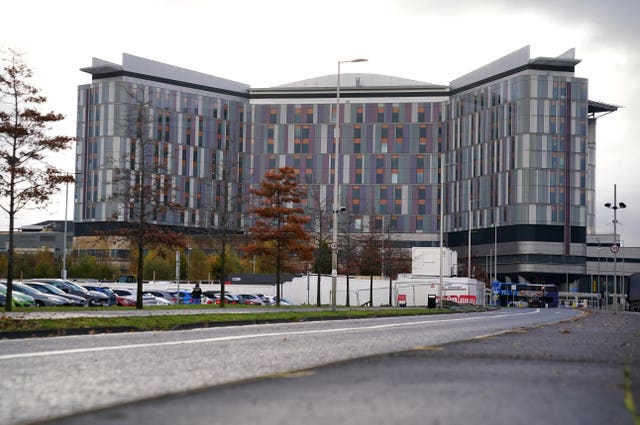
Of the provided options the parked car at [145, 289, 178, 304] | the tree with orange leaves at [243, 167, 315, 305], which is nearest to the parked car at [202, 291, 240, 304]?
the parked car at [145, 289, 178, 304]

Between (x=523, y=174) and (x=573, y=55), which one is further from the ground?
(x=573, y=55)

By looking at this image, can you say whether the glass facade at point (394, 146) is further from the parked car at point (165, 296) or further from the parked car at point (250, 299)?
the parked car at point (165, 296)

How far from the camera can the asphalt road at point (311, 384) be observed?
19.2 ft

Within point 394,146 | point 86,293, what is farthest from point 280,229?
point 394,146

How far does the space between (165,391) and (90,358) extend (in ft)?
11.6

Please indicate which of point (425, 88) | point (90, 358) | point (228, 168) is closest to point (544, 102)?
point (425, 88)

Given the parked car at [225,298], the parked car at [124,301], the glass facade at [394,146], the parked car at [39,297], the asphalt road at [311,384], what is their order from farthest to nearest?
the glass facade at [394,146]
the parked car at [225,298]
the parked car at [124,301]
the parked car at [39,297]
the asphalt road at [311,384]

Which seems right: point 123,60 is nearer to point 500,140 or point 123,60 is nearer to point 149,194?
point 500,140

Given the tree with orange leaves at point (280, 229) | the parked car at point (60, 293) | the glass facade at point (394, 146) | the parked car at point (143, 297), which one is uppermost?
the glass facade at point (394, 146)

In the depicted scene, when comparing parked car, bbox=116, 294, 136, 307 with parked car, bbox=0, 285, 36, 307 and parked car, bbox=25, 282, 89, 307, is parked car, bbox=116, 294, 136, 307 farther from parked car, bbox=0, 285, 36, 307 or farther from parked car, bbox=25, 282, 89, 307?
parked car, bbox=0, 285, 36, 307

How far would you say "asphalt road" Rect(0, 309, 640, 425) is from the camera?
19.2 feet

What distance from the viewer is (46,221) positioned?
19538cm

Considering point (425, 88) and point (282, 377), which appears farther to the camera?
point (425, 88)

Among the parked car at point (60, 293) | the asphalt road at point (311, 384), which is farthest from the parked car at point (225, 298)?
the asphalt road at point (311, 384)
